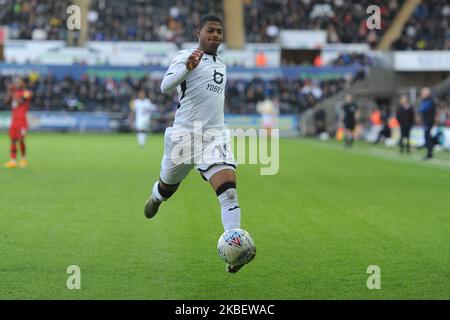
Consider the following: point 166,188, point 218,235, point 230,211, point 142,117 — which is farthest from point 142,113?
point 230,211

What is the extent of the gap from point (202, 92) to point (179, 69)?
15.5 inches

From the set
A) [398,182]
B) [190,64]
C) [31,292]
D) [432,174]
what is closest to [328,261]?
[190,64]

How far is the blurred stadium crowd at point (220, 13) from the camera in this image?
171 ft

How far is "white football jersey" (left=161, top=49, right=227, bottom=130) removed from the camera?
9000mm

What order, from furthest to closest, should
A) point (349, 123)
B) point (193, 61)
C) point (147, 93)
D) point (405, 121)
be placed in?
point (147, 93) < point (349, 123) < point (405, 121) < point (193, 61)

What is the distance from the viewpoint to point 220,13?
55.8 meters

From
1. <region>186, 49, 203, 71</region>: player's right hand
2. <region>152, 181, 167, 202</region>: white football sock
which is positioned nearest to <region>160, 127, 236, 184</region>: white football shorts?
<region>186, 49, 203, 71</region>: player's right hand

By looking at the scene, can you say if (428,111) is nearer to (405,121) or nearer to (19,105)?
(405,121)

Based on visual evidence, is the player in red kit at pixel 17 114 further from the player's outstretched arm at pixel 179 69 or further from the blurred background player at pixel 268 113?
the blurred background player at pixel 268 113

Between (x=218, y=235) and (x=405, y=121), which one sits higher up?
(x=218, y=235)

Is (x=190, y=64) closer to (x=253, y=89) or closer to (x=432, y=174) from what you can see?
(x=432, y=174)

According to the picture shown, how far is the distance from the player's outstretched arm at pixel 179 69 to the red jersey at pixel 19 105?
45.2 feet

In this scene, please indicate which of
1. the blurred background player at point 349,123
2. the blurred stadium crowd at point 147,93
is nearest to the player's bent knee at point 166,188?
the blurred background player at point 349,123

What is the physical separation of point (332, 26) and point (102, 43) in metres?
14.5
